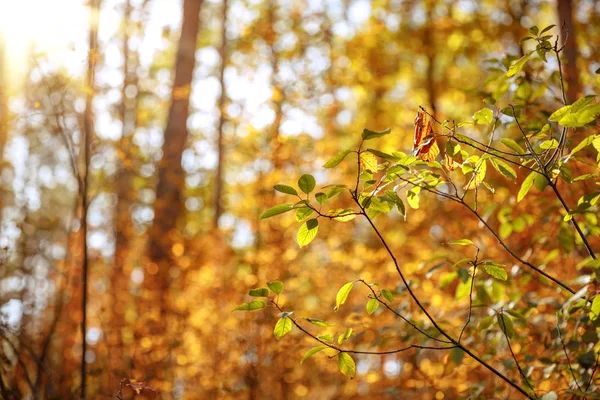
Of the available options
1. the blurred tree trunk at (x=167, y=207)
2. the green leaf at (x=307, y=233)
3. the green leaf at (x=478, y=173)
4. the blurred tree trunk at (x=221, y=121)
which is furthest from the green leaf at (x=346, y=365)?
the blurred tree trunk at (x=221, y=121)

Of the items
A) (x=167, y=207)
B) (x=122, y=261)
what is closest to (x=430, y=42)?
(x=167, y=207)

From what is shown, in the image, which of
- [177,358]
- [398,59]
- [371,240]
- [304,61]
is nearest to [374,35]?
[398,59]

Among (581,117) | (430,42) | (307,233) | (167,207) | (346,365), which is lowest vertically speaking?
(346,365)

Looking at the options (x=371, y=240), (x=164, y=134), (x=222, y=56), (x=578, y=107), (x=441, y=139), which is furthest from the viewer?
(x=222, y=56)

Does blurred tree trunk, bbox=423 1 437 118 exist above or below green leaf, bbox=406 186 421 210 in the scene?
above

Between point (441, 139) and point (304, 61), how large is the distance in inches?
62.1

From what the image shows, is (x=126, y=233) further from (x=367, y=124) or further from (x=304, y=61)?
(x=367, y=124)

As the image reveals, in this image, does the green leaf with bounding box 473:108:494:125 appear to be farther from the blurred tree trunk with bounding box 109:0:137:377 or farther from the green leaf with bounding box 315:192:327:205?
the blurred tree trunk with bounding box 109:0:137:377

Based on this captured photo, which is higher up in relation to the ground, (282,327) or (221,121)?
(221,121)

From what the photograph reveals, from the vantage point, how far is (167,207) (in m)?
5.81

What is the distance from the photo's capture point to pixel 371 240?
6.67m

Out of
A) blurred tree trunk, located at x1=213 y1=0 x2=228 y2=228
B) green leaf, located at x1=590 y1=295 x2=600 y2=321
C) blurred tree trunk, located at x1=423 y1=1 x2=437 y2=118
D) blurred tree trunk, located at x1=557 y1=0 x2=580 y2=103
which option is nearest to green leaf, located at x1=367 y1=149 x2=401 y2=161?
green leaf, located at x1=590 y1=295 x2=600 y2=321

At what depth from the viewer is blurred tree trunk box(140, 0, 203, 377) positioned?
479 centimetres

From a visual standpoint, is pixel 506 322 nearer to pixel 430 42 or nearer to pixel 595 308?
pixel 595 308
